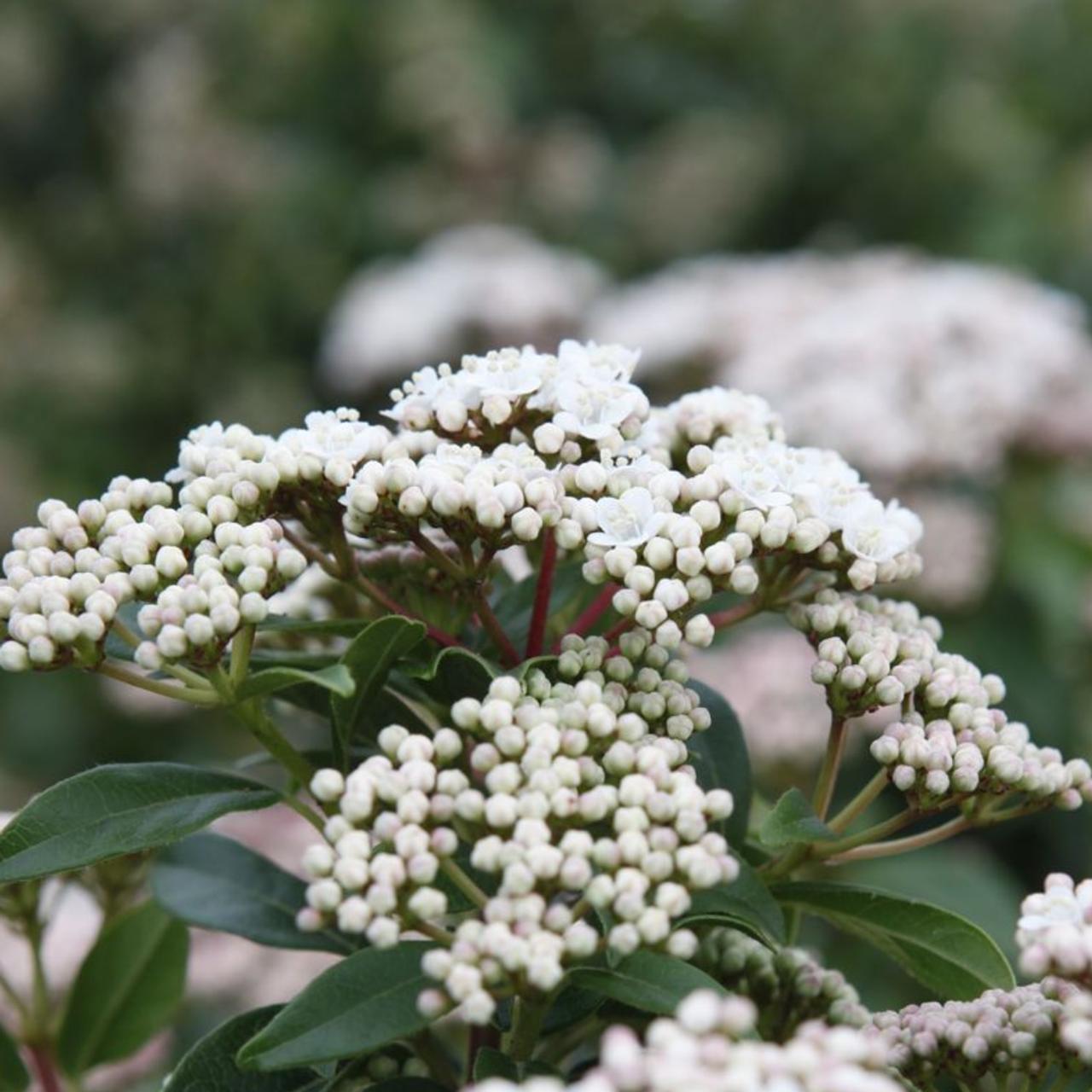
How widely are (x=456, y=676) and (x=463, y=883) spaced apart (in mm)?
196

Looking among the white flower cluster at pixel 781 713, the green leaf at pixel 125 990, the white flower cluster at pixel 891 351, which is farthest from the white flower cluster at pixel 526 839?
the white flower cluster at pixel 891 351

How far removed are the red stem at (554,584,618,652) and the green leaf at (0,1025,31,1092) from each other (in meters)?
0.64

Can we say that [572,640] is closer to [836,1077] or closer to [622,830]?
[622,830]

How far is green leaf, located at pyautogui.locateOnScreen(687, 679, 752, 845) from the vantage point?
1.23 m

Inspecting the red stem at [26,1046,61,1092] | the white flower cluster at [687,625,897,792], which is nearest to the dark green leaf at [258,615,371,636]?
the red stem at [26,1046,61,1092]

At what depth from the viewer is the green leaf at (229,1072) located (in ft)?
3.69

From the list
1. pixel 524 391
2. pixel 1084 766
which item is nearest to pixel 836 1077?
pixel 1084 766

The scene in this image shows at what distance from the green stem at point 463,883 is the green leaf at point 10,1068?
626 mm

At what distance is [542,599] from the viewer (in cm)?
120

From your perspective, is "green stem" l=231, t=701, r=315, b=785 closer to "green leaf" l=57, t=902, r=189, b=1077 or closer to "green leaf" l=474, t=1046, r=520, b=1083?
"green leaf" l=474, t=1046, r=520, b=1083

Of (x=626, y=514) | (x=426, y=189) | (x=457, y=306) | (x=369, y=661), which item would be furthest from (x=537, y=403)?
(x=426, y=189)

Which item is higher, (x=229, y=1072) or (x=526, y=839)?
(x=526, y=839)

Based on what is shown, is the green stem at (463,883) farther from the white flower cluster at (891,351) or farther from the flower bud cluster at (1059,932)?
the white flower cluster at (891,351)

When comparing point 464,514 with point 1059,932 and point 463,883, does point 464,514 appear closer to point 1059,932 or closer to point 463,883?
point 463,883
